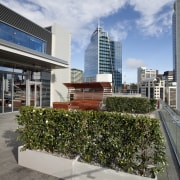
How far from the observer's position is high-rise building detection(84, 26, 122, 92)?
78.9 meters

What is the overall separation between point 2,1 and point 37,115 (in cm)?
1167

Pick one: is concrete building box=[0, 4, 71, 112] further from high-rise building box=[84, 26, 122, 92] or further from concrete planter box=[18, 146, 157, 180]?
high-rise building box=[84, 26, 122, 92]

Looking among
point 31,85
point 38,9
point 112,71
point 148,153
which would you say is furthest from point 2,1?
point 112,71

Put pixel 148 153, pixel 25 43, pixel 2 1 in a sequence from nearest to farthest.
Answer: pixel 148 153, pixel 2 1, pixel 25 43

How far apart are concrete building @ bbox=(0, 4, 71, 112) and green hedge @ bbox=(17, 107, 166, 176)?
6314mm

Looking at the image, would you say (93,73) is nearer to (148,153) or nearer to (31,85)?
(31,85)

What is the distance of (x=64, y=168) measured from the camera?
148 inches

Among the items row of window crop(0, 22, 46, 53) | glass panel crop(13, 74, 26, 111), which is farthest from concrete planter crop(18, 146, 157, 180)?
row of window crop(0, 22, 46, 53)

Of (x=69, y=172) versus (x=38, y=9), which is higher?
(x=38, y=9)

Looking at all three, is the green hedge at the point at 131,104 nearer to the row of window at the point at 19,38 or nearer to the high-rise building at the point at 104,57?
the row of window at the point at 19,38

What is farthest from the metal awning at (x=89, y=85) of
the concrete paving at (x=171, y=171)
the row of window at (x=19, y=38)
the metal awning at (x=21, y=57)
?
the concrete paving at (x=171, y=171)

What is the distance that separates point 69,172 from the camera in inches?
146

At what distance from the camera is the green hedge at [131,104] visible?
498 inches

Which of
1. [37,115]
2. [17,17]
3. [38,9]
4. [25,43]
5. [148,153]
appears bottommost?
[148,153]
